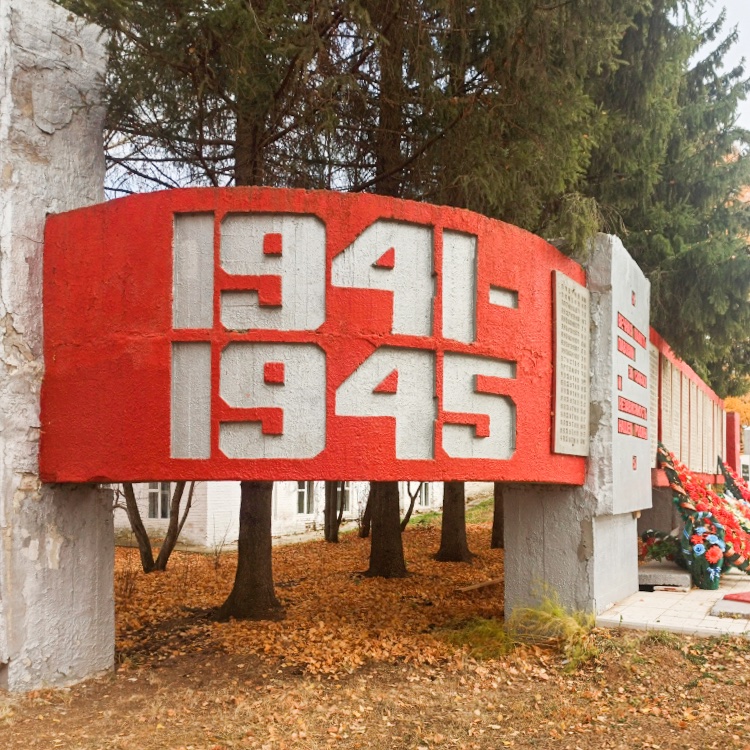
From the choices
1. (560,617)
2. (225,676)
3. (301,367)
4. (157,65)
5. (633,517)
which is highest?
(157,65)

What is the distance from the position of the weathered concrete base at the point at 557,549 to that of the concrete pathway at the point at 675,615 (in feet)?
0.87

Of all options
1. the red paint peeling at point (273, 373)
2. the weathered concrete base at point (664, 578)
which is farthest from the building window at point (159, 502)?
the red paint peeling at point (273, 373)

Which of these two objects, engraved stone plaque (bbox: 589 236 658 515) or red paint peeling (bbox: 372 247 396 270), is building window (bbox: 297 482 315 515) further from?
red paint peeling (bbox: 372 247 396 270)

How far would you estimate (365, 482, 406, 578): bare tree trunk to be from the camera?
1238cm

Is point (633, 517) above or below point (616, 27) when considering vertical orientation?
below

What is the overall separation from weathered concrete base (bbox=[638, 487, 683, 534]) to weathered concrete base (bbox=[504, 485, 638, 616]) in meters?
5.49

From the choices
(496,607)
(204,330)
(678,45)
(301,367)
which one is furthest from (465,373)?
(678,45)

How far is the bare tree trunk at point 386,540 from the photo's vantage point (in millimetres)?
12383

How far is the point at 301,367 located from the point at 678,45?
870 cm

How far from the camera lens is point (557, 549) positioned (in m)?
8.05

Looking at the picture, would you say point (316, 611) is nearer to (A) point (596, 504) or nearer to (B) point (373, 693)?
(B) point (373, 693)

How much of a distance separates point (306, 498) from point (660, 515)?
30.1ft

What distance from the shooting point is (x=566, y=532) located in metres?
8.06

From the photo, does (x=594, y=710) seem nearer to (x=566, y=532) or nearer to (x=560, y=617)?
(x=560, y=617)
